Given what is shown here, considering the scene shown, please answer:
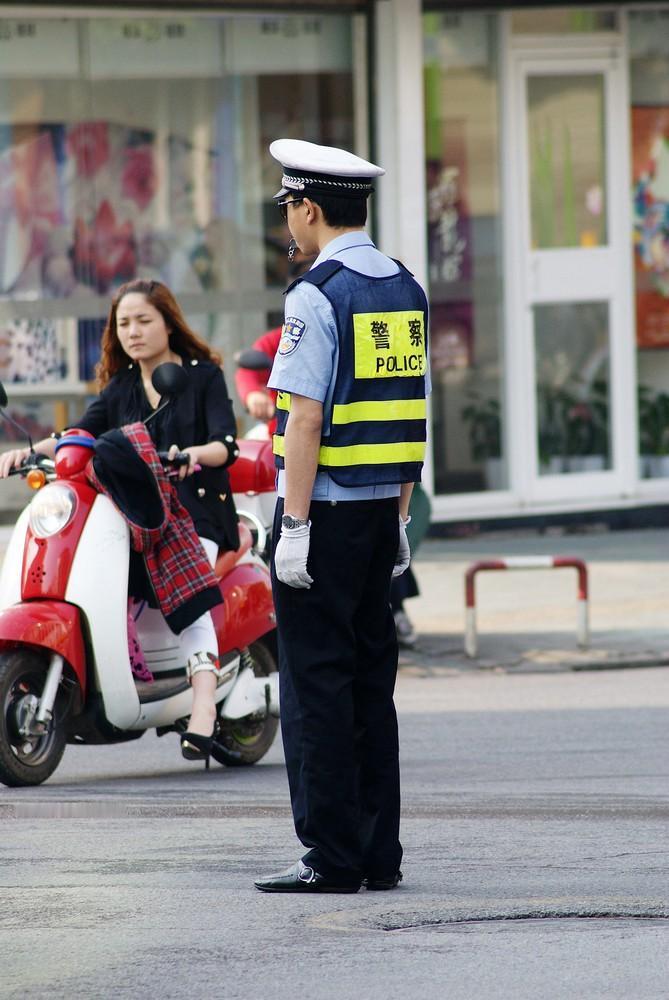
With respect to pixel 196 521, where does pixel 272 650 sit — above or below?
below

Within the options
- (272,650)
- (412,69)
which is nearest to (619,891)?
(272,650)

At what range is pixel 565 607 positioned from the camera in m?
12.3

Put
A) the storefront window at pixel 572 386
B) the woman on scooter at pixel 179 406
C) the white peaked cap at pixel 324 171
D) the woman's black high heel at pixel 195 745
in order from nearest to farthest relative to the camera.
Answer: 1. the white peaked cap at pixel 324 171
2. the woman's black high heel at pixel 195 745
3. the woman on scooter at pixel 179 406
4. the storefront window at pixel 572 386

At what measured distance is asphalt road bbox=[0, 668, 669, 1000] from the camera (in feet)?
14.0

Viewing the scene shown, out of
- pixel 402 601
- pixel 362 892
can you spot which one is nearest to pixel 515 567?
pixel 402 601

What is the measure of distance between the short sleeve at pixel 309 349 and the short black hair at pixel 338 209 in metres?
0.21

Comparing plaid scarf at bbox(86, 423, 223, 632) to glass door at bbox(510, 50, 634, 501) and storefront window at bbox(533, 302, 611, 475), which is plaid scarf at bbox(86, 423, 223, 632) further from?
storefront window at bbox(533, 302, 611, 475)

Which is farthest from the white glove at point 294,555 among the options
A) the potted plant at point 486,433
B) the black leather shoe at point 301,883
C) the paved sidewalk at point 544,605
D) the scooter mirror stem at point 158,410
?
the potted plant at point 486,433

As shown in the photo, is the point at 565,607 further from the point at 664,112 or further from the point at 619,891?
the point at 619,891

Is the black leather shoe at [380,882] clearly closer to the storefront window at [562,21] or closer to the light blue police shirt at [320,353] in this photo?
the light blue police shirt at [320,353]

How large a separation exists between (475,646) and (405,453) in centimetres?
575

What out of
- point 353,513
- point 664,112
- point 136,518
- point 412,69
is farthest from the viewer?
point 664,112

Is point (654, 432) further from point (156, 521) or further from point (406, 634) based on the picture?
point (156, 521)

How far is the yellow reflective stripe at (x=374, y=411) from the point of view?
4.89 meters
